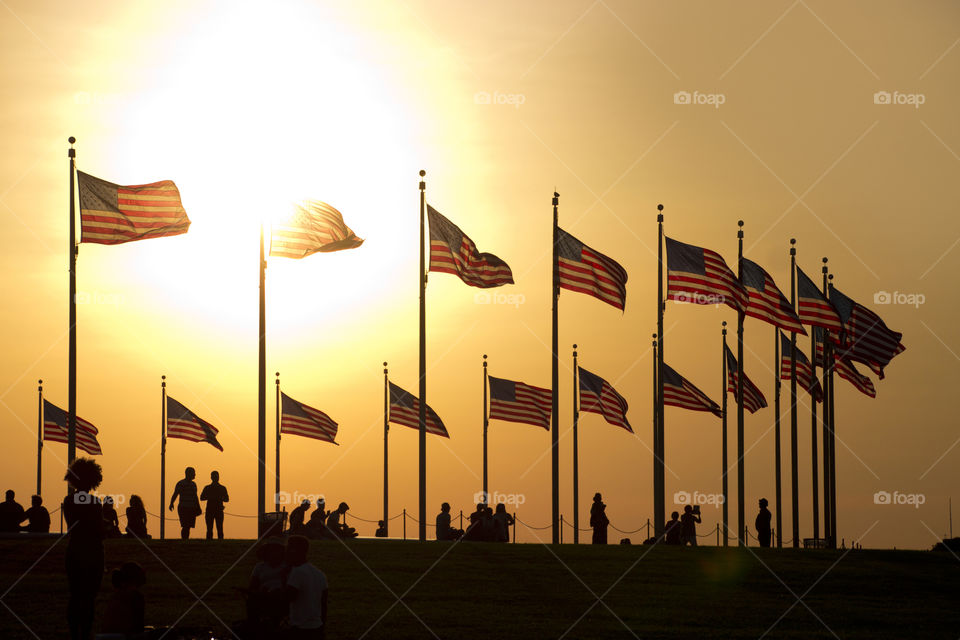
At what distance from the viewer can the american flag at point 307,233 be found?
3828 cm

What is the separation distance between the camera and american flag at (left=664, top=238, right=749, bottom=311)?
42156mm

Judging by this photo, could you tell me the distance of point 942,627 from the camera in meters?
24.3

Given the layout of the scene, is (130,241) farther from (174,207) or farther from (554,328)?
(554,328)

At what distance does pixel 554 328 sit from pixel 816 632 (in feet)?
73.5

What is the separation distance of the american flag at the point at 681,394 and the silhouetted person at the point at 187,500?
62.2ft

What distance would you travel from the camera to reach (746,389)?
173 ft

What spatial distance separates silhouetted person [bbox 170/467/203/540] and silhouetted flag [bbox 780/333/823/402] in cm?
2633

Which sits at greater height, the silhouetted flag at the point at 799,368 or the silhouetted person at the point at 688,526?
the silhouetted flag at the point at 799,368

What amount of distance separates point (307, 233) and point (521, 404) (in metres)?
14.0

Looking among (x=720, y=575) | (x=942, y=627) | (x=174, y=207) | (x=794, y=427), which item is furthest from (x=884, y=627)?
(x=794, y=427)

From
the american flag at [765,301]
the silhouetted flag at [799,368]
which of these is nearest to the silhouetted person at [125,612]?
the american flag at [765,301]

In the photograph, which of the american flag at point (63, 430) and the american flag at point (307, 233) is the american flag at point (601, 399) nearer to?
the american flag at point (307, 233)

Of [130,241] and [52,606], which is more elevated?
[130,241]

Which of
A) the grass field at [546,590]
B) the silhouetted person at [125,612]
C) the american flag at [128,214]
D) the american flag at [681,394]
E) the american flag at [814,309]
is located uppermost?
the american flag at [128,214]
